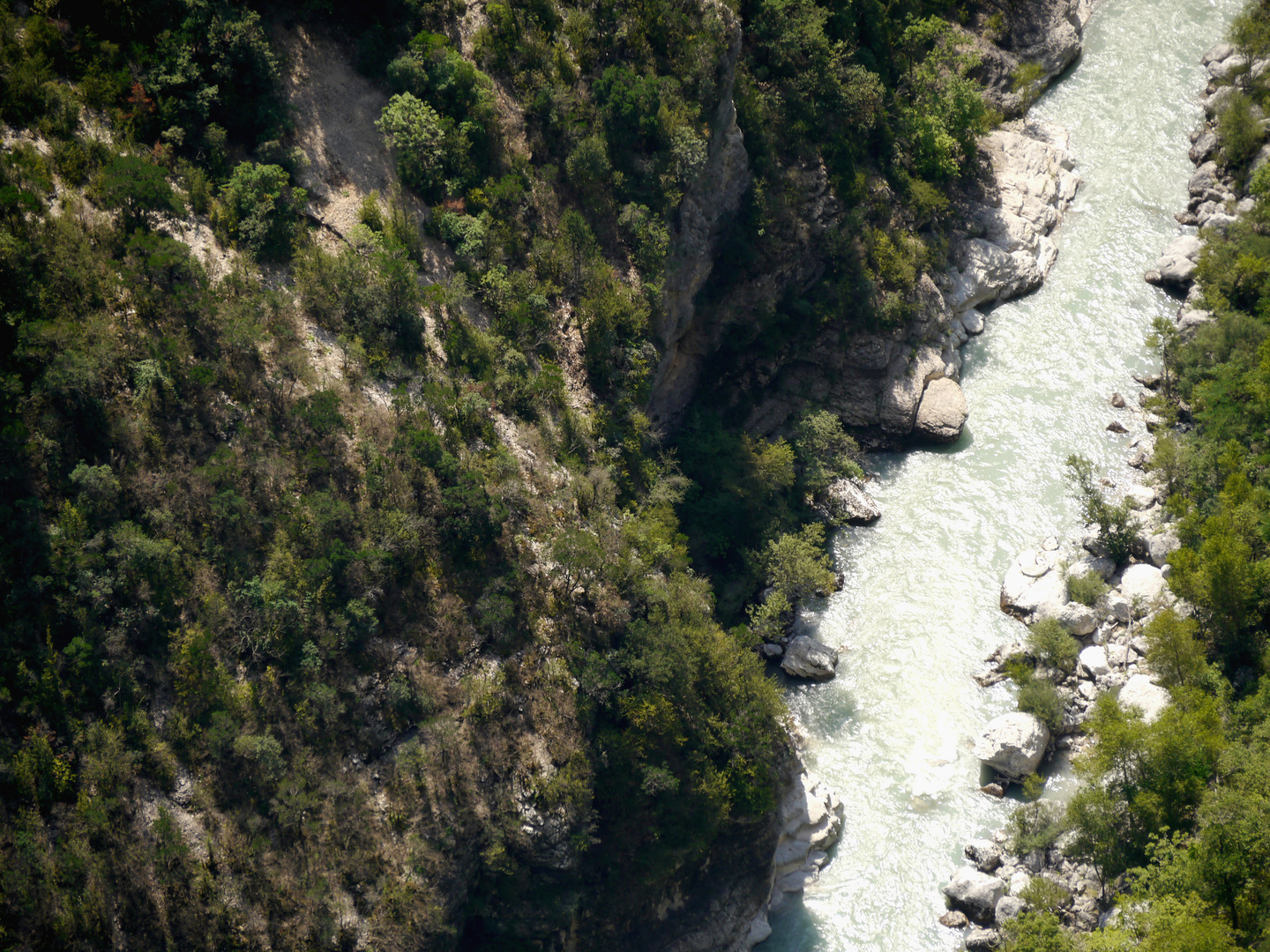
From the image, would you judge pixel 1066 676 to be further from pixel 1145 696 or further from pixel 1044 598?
pixel 1044 598

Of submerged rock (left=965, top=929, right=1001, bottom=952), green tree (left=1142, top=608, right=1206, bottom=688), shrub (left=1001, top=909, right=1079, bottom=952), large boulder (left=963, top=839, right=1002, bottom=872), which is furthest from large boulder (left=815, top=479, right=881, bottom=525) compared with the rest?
shrub (left=1001, top=909, right=1079, bottom=952)

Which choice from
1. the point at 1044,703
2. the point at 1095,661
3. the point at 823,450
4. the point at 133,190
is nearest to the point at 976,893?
the point at 1044,703

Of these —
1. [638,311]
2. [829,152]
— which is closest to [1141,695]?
[638,311]

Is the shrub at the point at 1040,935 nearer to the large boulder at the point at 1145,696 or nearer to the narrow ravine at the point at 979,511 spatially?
the narrow ravine at the point at 979,511

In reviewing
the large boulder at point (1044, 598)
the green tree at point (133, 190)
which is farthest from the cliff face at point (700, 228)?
the green tree at point (133, 190)

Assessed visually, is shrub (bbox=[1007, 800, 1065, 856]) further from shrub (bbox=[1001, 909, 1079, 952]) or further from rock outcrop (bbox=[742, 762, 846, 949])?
rock outcrop (bbox=[742, 762, 846, 949])

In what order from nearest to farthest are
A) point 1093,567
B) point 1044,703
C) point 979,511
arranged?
point 1044,703
point 1093,567
point 979,511
